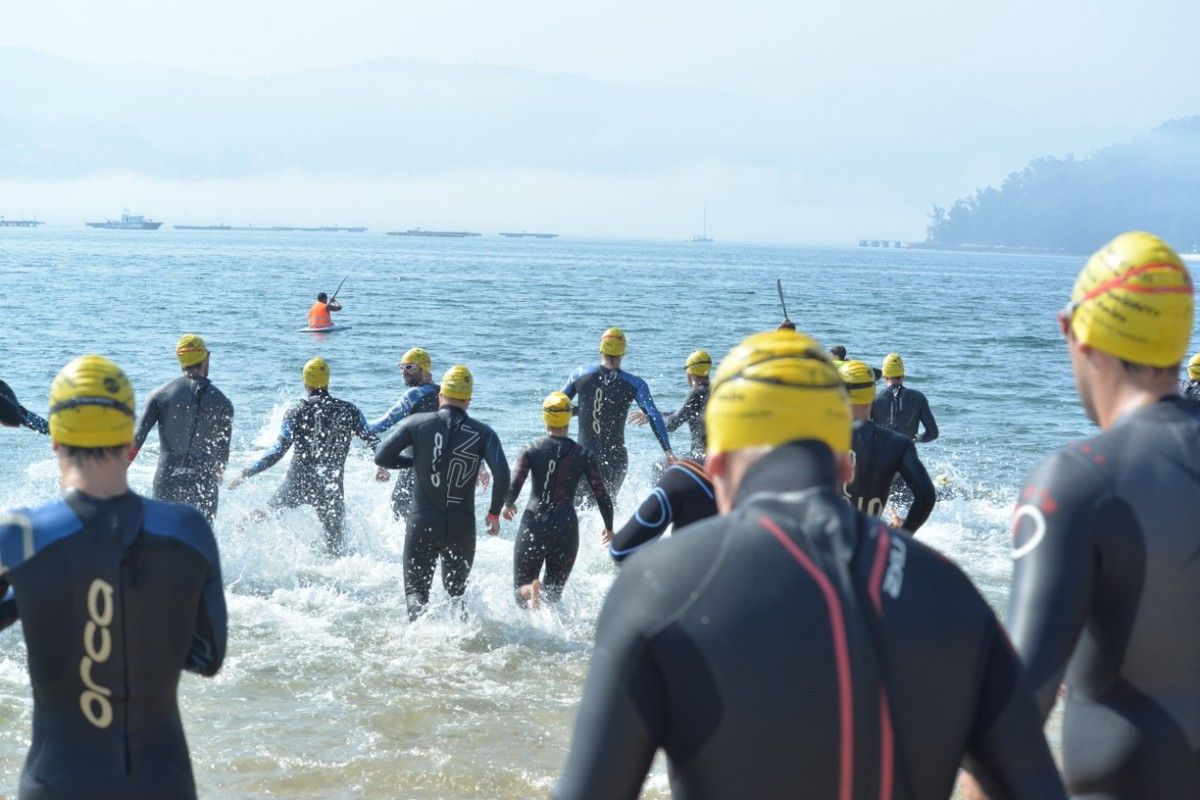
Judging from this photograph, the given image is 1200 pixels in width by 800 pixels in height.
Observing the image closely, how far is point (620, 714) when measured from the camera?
2076 mm

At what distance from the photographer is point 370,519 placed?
14.5 meters

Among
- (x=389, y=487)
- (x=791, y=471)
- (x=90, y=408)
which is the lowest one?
(x=389, y=487)

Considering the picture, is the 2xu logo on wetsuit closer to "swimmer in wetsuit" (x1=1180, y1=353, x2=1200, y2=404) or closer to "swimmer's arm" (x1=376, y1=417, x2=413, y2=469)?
"swimmer's arm" (x1=376, y1=417, x2=413, y2=469)

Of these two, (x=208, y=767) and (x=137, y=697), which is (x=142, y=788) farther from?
(x=208, y=767)

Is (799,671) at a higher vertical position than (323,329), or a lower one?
higher

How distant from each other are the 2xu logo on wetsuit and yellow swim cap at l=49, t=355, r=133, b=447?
1.31 ft

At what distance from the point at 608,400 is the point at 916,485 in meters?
5.05

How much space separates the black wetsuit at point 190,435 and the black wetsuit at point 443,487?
1970 millimetres

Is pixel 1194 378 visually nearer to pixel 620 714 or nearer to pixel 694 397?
pixel 694 397

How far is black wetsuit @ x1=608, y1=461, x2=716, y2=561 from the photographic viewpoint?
656 centimetres

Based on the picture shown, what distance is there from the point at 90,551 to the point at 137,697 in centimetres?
44

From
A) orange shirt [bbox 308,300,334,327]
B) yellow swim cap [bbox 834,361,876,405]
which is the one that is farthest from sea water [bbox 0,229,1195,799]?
yellow swim cap [bbox 834,361,876,405]

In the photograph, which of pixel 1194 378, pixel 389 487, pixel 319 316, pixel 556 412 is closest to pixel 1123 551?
pixel 556 412

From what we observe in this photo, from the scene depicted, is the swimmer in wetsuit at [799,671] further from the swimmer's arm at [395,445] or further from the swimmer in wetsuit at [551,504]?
the swimmer in wetsuit at [551,504]
